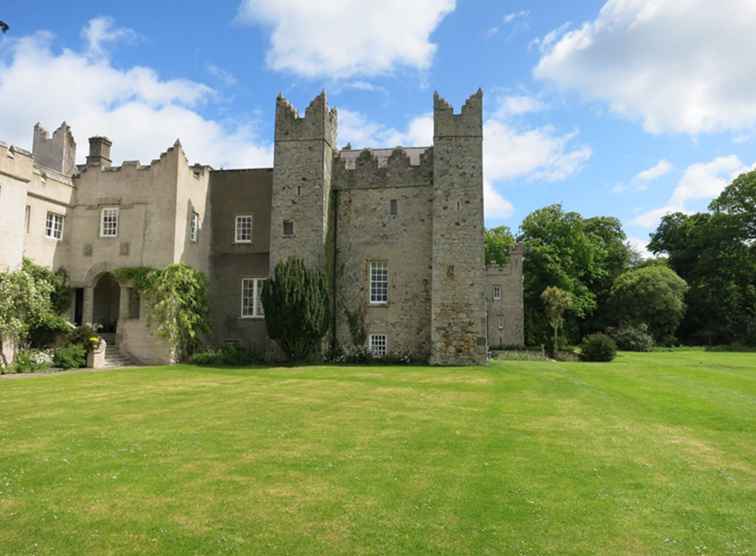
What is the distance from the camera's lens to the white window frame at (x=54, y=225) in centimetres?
2391

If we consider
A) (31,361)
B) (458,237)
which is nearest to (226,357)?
(31,361)

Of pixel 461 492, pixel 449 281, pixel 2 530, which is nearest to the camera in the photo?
pixel 2 530

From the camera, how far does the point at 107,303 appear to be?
26.8m

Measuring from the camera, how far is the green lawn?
5.49 m

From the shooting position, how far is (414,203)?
25.8 meters

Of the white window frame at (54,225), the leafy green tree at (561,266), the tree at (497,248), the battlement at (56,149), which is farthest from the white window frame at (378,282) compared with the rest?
the tree at (497,248)

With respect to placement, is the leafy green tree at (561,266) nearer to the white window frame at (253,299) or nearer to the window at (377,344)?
the window at (377,344)

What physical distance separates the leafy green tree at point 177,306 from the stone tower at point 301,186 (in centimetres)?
352

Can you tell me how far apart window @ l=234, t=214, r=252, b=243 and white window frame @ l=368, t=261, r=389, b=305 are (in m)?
5.81

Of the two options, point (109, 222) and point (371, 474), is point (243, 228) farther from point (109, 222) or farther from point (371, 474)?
point (371, 474)

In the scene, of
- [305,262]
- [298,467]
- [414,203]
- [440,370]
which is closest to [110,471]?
[298,467]

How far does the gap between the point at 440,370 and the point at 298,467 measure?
14189 mm

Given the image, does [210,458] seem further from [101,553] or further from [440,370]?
[440,370]

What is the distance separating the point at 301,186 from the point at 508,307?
24570mm
